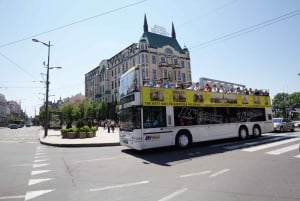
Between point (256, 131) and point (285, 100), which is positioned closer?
point (256, 131)

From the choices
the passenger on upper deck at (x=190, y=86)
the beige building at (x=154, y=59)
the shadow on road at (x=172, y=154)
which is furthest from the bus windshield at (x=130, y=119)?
the beige building at (x=154, y=59)

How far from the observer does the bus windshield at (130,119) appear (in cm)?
1193

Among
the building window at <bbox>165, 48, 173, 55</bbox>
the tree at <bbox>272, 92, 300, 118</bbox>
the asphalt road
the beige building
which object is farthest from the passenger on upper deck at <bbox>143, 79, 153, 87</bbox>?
the tree at <bbox>272, 92, 300, 118</bbox>

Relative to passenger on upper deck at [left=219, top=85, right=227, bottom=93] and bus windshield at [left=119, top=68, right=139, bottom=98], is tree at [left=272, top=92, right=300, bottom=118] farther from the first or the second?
bus windshield at [left=119, top=68, right=139, bottom=98]

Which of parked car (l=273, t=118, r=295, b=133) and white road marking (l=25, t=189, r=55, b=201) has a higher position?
parked car (l=273, t=118, r=295, b=133)

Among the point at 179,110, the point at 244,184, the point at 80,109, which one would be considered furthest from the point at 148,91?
the point at 80,109

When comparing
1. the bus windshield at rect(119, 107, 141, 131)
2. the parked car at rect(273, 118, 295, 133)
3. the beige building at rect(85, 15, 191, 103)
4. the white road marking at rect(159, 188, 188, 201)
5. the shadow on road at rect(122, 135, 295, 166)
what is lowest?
the white road marking at rect(159, 188, 188, 201)

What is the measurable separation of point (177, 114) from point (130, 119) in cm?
260

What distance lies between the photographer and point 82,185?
253 inches

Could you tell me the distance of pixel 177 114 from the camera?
13.3 metres

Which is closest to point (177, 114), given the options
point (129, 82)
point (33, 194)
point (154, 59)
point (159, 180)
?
point (129, 82)

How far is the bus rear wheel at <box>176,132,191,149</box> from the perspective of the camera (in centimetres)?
1309

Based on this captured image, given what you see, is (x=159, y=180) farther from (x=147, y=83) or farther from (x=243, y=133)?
(x=243, y=133)

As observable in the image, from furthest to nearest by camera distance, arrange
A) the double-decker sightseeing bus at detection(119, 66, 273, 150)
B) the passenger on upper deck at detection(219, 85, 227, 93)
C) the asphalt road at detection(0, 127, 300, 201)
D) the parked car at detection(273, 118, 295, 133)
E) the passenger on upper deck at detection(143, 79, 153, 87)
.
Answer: the parked car at detection(273, 118, 295, 133), the passenger on upper deck at detection(219, 85, 227, 93), the passenger on upper deck at detection(143, 79, 153, 87), the double-decker sightseeing bus at detection(119, 66, 273, 150), the asphalt road at detection(0, 127, 300, 201)
